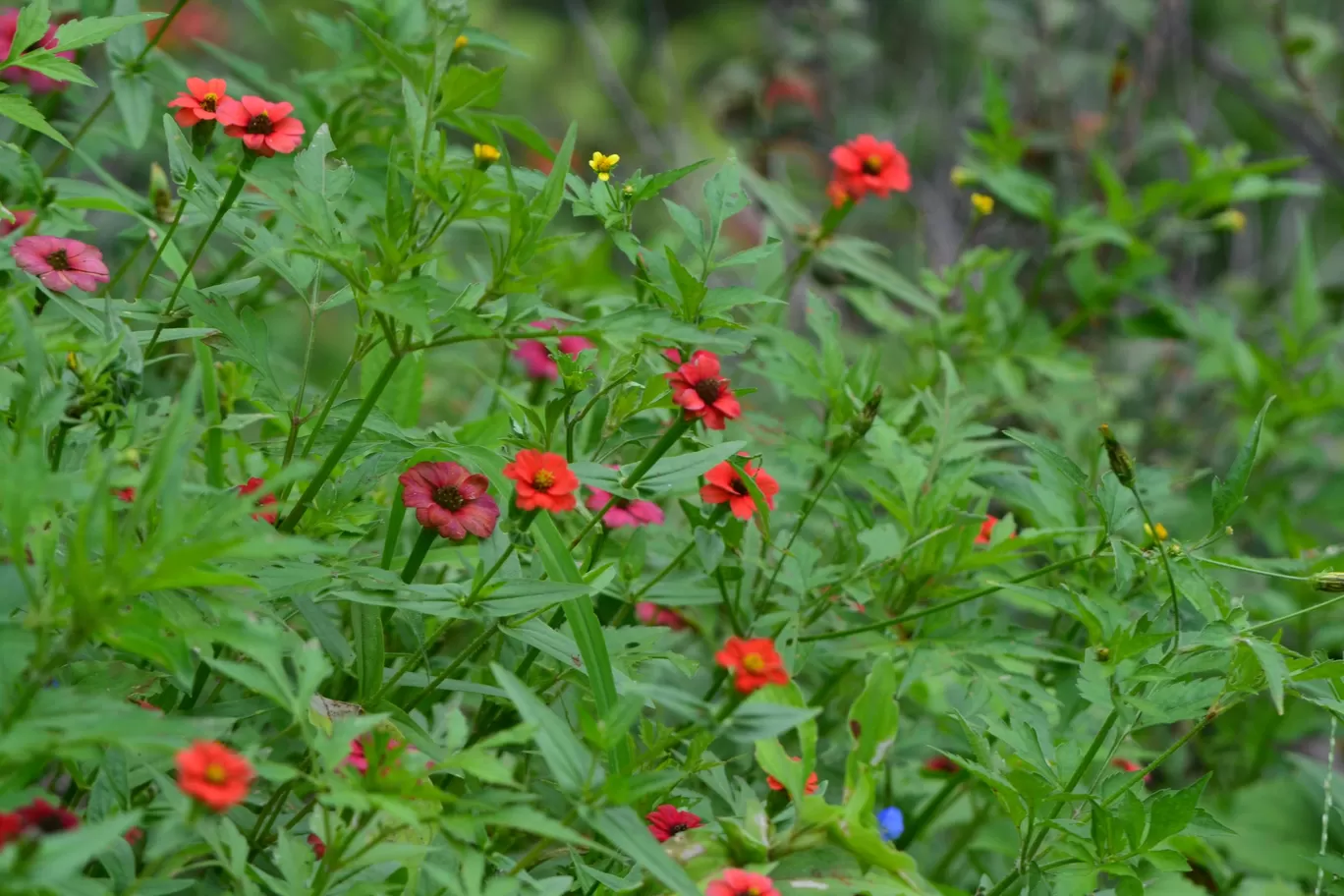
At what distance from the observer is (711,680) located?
1228mm

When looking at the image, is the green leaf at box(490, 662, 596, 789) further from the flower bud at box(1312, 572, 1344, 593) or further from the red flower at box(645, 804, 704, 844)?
the flower bud at box(1312, 572, 1344, 593)

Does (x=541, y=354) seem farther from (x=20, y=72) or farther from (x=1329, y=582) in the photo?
(x=1329, y=582)

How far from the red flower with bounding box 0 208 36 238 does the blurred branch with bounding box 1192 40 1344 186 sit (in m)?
1.97

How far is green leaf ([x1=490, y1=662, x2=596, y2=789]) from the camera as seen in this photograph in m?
0.67

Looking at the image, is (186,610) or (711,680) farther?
(711,680)

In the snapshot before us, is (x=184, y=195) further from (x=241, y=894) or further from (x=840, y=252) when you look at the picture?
(x=840, y=252)

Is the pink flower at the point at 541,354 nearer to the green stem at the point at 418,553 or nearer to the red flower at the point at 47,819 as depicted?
the green stem at the point at 418,553

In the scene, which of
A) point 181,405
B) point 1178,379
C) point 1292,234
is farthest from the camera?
point 1292,234

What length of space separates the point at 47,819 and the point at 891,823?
0.72 meters

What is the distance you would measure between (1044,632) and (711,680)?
0.32 meters

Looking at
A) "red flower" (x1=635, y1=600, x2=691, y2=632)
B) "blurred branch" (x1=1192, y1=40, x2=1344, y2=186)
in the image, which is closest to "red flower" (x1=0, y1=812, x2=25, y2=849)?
"red flower" (x1=635, y1=600, x2=691, y2=632)

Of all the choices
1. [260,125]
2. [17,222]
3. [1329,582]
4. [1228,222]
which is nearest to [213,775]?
[260,125]

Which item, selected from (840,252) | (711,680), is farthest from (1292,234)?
(711,680)

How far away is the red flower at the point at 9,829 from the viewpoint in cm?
62
